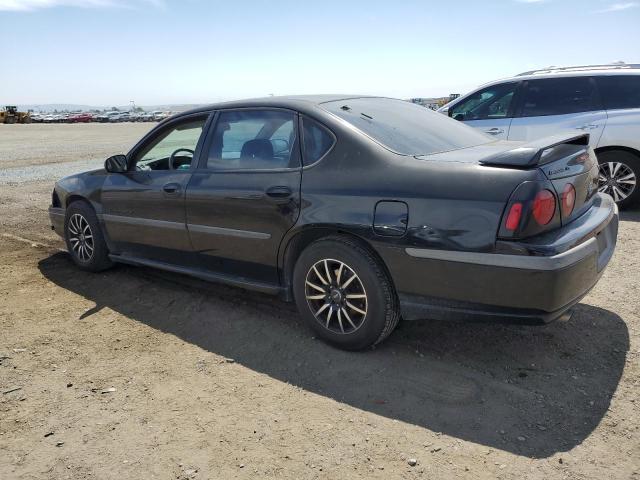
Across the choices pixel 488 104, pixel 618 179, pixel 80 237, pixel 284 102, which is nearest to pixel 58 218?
pixel 80 237

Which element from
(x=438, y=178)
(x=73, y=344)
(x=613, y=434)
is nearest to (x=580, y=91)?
(x=438, y=178)

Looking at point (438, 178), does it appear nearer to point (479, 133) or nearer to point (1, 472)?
point (479, 133)

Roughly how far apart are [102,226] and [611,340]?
4.32 m

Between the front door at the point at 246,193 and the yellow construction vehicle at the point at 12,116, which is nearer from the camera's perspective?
the front door at the point at 246,193

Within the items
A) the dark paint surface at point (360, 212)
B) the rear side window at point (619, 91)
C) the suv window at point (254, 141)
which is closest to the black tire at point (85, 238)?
the dark paint surface at point (360, 212)

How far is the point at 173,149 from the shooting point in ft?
15.2

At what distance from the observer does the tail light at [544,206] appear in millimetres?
2785

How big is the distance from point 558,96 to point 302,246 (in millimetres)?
5392

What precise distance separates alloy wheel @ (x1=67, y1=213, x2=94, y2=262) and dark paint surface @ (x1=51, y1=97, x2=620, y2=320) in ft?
2.78

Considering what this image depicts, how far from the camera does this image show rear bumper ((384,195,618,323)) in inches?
109

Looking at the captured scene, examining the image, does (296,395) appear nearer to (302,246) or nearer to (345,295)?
(345,295)

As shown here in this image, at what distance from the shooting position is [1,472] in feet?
8.29

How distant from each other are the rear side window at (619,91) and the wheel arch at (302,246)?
545 cm

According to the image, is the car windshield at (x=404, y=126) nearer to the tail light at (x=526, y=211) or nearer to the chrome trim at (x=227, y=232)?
the tail light at (x=526, y=211)
